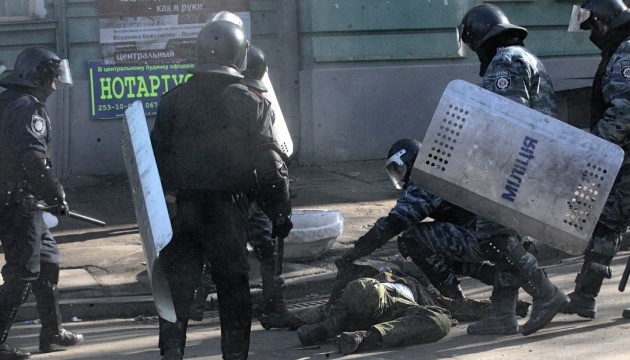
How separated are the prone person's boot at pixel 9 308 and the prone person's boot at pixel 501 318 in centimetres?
257

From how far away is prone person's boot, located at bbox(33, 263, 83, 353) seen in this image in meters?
6.14

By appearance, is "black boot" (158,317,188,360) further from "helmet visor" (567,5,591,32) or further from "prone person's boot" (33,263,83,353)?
"helmet visor" (567,5,591,32)

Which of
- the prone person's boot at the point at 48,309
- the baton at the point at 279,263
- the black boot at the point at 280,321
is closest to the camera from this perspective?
the prone person's boot at the point at 48,309

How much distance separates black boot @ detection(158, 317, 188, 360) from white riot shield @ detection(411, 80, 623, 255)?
158cm

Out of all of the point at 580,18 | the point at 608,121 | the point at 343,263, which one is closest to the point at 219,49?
the point at 343,263

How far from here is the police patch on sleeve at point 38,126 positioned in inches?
231

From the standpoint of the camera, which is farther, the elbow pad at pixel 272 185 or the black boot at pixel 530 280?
the black boot at pixel 530 280

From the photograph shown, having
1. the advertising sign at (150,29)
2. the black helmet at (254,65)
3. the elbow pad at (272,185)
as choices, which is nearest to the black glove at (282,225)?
the elbow pad at (272,185)

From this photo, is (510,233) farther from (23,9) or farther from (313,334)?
(23,9)

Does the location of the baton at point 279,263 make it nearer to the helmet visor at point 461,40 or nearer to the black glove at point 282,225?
the black glove at point 282,225

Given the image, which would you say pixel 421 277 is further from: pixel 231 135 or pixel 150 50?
pixel 150 50

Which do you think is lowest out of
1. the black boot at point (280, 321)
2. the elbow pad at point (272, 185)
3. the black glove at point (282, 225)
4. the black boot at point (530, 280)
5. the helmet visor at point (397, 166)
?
the black boot at point (280, 321)

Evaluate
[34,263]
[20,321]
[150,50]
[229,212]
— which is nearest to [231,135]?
[229,212]

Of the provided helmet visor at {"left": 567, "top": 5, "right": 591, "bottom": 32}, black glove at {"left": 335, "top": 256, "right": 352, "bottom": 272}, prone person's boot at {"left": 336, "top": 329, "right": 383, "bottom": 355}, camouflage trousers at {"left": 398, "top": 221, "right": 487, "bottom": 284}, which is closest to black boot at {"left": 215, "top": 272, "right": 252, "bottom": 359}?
prone person's boot at {"left": 336, "top": 329, "right": 383, "bottom": 355}
